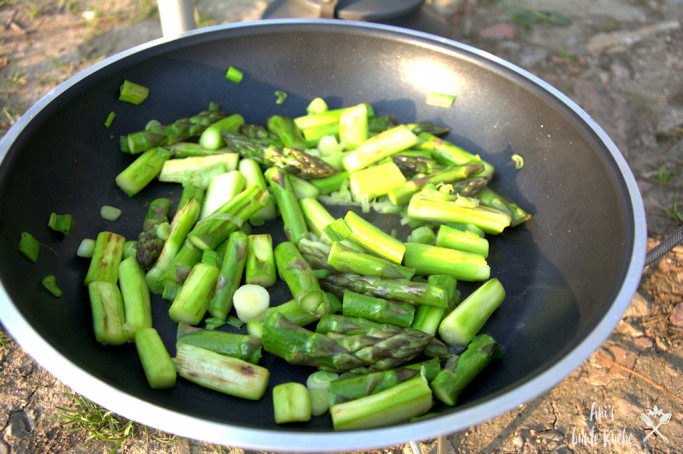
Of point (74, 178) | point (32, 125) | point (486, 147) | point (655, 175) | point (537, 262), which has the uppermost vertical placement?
point (32, 125)

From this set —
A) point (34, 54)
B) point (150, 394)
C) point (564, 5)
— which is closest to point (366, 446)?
point (150, 394)

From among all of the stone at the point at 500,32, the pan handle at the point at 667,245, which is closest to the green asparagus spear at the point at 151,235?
the pan handle at the point at 667,245

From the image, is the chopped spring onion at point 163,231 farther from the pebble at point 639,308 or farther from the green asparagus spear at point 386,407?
the pebble at point 639,308

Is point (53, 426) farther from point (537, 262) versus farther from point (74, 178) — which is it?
point (537, 262)

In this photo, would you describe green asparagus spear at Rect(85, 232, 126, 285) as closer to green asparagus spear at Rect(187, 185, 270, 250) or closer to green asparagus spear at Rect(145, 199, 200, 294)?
green asparagus spear at Rect(145, 199, 200, 294)

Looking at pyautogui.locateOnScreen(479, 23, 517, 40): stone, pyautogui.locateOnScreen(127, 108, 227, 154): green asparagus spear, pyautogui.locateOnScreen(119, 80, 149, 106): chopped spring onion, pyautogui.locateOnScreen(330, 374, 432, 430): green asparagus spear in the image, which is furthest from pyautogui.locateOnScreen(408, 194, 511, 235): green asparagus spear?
pyautogui.locateOnScreen(479, 23, 517, 40): stone

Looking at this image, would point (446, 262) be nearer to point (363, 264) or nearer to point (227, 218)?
point (363, 264)
